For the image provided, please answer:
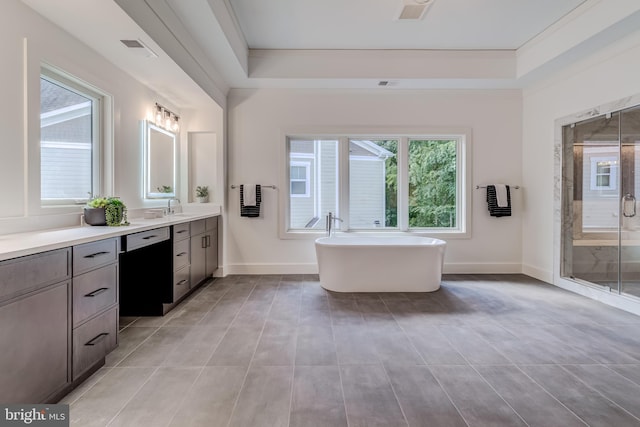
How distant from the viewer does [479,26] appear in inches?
138

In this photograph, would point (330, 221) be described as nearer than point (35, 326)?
No

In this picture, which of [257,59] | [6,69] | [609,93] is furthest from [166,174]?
[609,93]

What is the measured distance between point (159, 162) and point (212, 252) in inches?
49.4

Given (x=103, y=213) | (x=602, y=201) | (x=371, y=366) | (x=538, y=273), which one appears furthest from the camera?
(x=538, y=273)

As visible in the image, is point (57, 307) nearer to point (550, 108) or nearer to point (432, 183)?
point (432, 183)

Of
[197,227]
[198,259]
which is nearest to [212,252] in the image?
[198,259]

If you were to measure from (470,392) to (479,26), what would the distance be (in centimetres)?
354

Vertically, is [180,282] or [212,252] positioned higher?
[212,252]

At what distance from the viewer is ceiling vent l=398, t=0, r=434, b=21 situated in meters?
2.96

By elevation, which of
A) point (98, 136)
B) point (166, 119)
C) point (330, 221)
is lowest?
point (330, 221)

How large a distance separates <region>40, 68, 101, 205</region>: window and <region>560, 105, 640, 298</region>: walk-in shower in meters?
4.92

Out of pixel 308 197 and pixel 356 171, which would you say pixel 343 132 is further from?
pixel 308 197

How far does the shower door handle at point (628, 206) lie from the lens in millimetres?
3225

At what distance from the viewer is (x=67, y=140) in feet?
8.47
